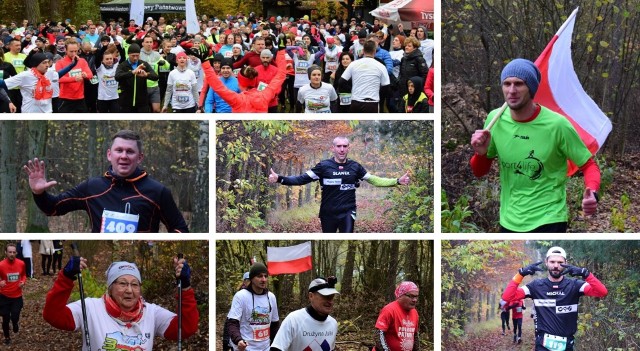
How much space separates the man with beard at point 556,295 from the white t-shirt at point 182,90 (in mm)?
6882

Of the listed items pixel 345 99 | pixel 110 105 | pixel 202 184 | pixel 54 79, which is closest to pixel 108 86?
pixel 110 105

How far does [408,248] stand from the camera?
33.2 ft

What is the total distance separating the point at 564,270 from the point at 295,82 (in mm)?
9982

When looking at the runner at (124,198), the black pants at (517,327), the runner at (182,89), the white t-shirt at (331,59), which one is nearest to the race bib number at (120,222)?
the runner at (124,198)

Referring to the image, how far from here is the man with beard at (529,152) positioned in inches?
285

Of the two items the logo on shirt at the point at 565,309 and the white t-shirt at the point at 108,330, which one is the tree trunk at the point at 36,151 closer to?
the white t-shirt at the point at 108,330

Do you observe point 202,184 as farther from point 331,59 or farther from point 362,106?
point 331,59

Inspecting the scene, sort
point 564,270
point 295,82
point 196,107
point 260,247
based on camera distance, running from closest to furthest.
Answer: point 564,270 < point 260,247 < point 196,107 < point 295,82

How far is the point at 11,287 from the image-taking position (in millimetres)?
10352

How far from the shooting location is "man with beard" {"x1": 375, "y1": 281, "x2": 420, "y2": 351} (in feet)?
27.7

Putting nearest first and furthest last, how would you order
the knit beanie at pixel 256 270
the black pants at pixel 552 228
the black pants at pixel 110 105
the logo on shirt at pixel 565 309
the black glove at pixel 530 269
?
the black pants at pixel 552 228 < the black glove at pixel 530 269 < the logo on shirt at pixel 565 309 < the knit beanie at pixel 256 270 < the black pants at pixel 110 105

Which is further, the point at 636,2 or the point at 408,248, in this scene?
the point at 636,2

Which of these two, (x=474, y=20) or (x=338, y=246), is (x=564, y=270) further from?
(x=474, y=20)

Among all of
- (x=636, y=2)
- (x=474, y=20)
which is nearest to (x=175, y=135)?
(x=474, y=20)
